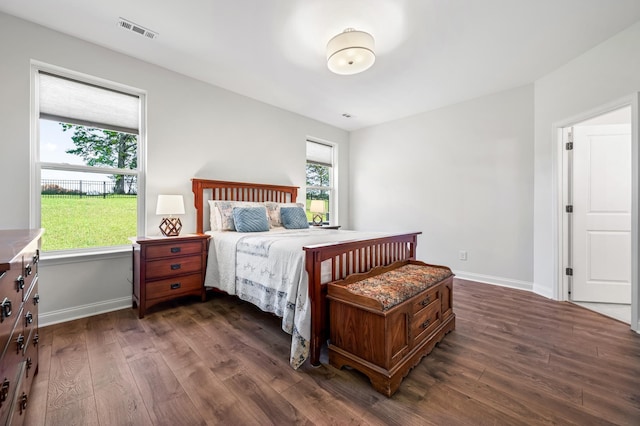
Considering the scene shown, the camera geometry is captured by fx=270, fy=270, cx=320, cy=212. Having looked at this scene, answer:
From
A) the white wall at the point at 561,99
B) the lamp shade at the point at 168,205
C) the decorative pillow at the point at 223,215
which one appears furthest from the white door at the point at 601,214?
the lamp shade at the point at 168,205

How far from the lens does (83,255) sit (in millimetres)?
2604

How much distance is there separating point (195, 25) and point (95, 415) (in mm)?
2850

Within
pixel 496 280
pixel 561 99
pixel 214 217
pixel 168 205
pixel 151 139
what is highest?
pixel 561 99

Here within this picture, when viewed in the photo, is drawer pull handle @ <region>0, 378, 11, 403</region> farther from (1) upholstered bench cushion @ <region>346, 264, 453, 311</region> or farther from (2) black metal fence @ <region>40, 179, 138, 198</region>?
(2) black metal fence @ <region>40, 179, 138, 198</region>

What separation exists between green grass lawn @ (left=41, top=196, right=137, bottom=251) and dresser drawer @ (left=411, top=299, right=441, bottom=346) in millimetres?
3024

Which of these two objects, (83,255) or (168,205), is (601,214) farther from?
(83,255)

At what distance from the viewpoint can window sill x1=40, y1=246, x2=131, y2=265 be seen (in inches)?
96.8

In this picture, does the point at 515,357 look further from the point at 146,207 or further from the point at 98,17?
the point at 98,17

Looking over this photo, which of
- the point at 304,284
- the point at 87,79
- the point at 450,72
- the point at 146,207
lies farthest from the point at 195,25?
the point at 450,72

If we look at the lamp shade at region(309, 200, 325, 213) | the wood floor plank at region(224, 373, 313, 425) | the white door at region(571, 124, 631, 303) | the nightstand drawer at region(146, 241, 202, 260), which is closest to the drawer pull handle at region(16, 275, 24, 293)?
the wood floor plank at region(224, 373, 313, 425)

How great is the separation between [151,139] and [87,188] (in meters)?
0.80

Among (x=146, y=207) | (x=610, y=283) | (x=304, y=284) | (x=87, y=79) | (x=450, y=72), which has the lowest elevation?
(x=610, y=283)

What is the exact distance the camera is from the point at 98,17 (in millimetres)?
2291

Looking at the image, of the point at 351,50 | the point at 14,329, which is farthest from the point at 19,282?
the point at 351,50
